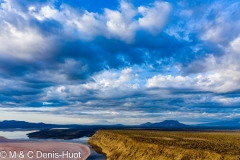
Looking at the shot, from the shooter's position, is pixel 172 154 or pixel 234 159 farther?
pixel 172 154

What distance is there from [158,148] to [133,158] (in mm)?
7197

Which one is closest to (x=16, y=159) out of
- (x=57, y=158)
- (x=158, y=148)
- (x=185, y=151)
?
(x=57, y=158)

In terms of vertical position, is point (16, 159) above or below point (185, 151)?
below

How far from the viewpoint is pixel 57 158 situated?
59.5m

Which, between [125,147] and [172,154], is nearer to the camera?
[172,154]

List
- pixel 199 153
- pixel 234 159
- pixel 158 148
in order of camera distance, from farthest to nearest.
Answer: pixel 158 148
pixel 199 153
pixel 234 159

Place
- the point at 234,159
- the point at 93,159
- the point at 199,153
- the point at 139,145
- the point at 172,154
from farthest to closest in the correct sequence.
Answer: the point at 93,159 < the point at 139,145 < the point at 172,154 < the point at 199,153 < the point at 234,159

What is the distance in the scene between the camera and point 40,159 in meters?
57.3

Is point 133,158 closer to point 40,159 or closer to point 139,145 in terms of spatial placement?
point 139,145

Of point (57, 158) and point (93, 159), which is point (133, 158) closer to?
point (93, 159)

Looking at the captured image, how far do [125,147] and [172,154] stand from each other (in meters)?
21.6

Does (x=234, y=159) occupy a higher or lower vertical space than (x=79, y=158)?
higher

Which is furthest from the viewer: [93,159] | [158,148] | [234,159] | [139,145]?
[93,159]

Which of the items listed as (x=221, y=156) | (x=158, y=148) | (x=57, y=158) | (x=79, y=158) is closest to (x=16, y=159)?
(x=57, y=158)
